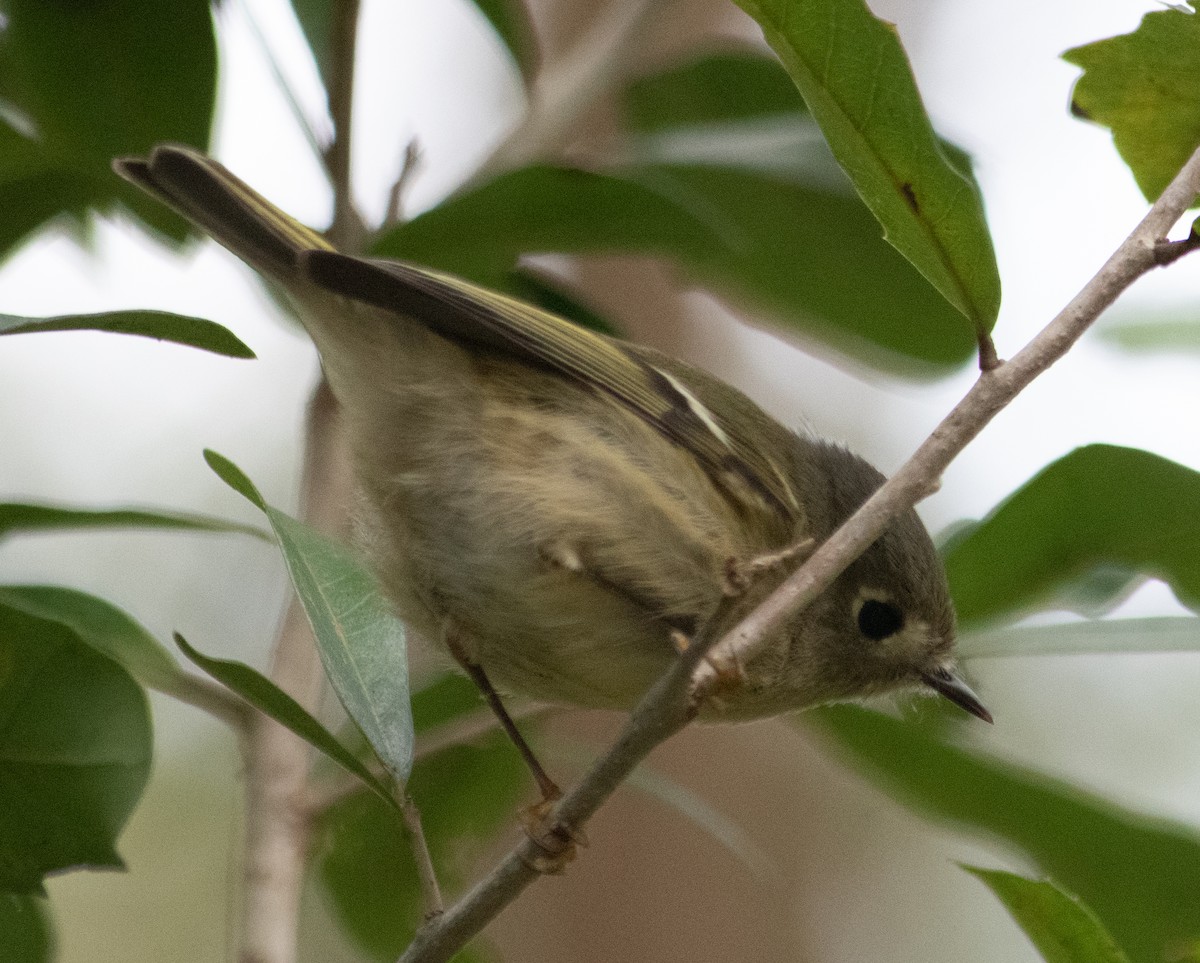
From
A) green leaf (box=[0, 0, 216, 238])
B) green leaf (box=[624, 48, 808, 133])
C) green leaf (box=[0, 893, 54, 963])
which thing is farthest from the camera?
green leaf (box=[624, 48, 808, 133])

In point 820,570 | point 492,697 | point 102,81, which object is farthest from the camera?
point 102,81

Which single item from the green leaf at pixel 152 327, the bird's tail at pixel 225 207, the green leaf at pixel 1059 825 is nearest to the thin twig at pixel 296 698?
the bird's tail at pixel 225 207

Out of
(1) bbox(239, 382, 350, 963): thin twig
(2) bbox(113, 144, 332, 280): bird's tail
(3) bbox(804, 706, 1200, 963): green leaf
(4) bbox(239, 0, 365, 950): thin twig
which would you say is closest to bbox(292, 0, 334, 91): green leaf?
(4) bbox(239, 0, 365, 950): thin twig

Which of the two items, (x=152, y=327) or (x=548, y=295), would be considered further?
(x=548, y=295)

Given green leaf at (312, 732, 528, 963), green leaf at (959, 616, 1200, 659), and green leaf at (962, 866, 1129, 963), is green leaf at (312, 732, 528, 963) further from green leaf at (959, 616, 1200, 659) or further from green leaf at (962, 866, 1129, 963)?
green leaf at (962, 866, 1129, 963)

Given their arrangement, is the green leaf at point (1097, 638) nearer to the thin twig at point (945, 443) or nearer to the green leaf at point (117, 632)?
the thin twig at point (945, 443)

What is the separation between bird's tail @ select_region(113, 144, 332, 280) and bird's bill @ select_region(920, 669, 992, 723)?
1015 millimetres

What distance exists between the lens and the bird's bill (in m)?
1.95

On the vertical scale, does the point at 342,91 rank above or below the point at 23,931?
above

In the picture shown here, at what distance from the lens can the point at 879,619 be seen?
1.88 meters

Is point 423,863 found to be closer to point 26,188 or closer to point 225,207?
point 225,207

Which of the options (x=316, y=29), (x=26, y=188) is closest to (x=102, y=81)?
(x=26, y=188)

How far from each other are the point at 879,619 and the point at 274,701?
0.93m

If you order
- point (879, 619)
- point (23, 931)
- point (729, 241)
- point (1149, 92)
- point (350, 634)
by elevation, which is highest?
point (1149, 92)
